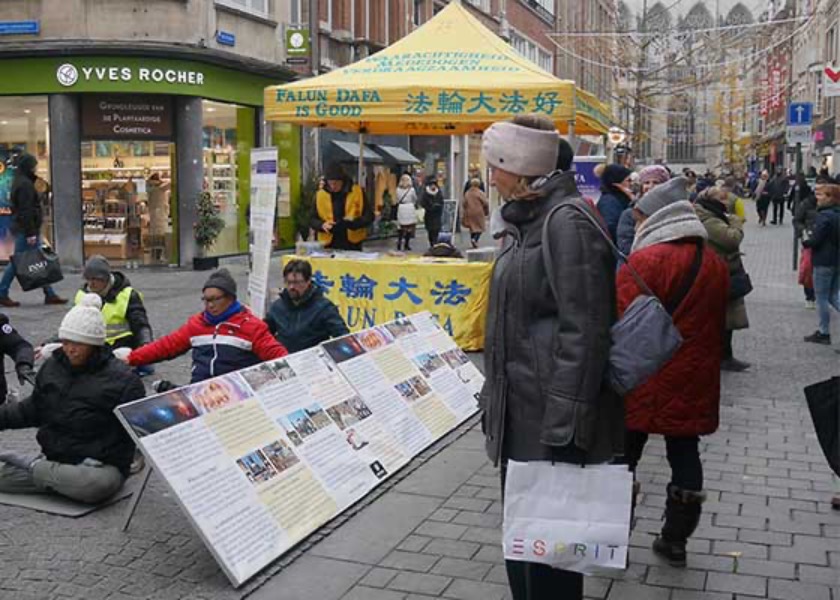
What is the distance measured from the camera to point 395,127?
48.4 feet

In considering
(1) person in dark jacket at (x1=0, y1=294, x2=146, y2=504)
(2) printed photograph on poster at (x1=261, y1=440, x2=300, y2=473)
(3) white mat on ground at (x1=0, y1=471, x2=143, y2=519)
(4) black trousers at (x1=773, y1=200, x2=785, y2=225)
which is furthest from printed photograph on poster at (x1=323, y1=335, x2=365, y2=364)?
(4) black trousers at (x1=773, y1=200, x2=785, y2=225)

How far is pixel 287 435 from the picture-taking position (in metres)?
5.58

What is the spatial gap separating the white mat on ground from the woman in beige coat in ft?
59.4

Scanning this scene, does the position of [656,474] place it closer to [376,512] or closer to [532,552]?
[376,512]

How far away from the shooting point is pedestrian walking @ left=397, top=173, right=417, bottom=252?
82.0 feet

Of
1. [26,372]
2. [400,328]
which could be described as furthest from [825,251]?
[26,372]

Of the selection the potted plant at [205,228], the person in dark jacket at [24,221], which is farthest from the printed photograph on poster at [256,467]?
the potted plant at [205,228]

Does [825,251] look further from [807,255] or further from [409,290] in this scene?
[409,290]

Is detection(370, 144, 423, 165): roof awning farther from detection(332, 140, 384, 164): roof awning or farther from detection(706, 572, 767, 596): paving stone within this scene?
detection(706, 572, 767, 596): paving stone

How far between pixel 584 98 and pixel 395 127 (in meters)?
3.81

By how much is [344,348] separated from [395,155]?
23.3 meters

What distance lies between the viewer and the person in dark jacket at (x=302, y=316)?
7.27 metres

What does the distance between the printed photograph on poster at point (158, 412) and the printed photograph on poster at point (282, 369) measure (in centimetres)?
87

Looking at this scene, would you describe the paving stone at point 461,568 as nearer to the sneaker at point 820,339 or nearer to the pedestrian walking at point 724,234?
the pedestrian walking at point 724,234
